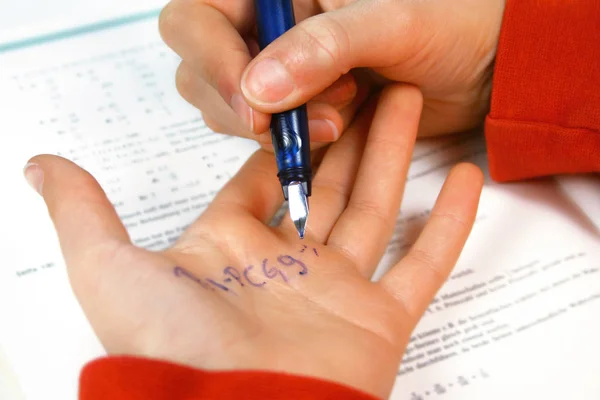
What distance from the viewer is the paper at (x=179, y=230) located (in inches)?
18.0

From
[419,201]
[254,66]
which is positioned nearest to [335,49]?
[254,66]

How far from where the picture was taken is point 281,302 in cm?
44

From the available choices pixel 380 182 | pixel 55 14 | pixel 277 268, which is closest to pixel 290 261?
pixel 277 268

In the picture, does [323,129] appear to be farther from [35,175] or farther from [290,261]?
[35,175]

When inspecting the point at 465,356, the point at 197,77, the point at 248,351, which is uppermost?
the point at 197,77

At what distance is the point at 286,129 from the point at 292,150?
26 mm

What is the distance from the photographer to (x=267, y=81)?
0.45 m

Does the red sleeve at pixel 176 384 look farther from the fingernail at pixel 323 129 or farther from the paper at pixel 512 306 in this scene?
the fingernail at pixel 323 129

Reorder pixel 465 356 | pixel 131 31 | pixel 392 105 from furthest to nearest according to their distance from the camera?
pixel 131 31, pixel 392 105, pixel 465 356

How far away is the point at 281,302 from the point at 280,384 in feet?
0.29

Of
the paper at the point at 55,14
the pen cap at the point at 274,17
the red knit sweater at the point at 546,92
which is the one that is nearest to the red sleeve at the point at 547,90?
the red knit sweater at the point at 546,92

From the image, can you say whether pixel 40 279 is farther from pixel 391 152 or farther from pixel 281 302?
pixel 391 152

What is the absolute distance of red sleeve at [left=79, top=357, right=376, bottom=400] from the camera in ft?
1.12

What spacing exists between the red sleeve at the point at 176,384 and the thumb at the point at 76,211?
0.08 metres
